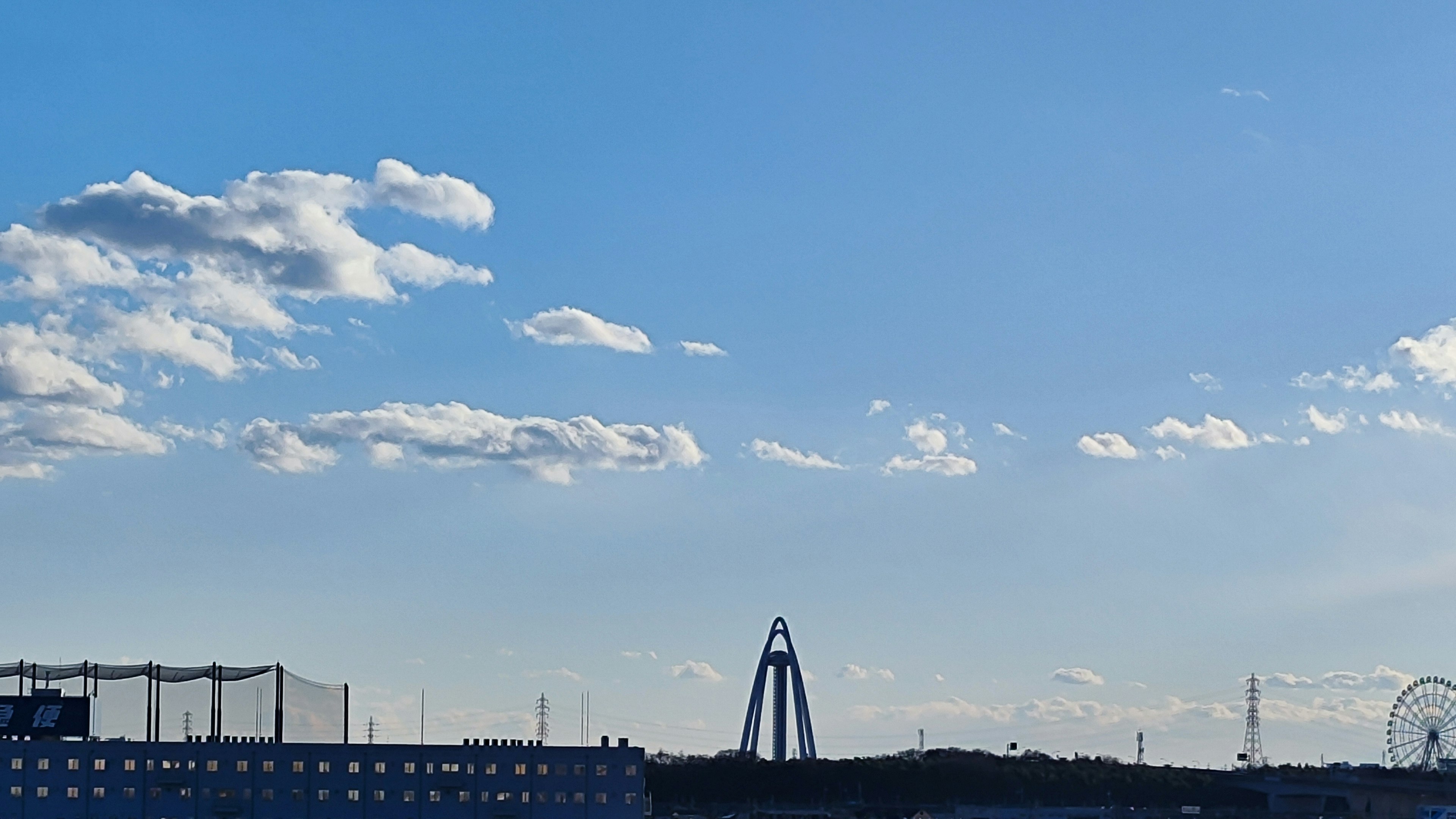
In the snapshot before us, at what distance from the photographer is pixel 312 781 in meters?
168

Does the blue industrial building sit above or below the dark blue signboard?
below

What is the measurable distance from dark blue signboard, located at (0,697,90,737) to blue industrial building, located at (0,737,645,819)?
1.12 metres

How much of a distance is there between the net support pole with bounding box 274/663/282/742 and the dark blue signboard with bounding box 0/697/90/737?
1674 centimetres

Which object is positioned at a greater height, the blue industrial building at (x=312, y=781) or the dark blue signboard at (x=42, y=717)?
the dark blue signboard at (x=42, y=717)

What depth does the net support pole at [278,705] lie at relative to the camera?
173 meters

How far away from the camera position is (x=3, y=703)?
165 meters

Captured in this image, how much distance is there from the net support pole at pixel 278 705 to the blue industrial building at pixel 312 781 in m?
3.28

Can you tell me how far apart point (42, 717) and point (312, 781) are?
24.3 meters

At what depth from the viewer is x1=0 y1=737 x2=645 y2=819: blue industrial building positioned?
163625mm

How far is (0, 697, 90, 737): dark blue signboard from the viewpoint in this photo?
164 metres

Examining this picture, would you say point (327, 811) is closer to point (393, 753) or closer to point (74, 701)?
point (393, 753)

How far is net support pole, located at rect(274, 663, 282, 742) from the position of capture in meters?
173

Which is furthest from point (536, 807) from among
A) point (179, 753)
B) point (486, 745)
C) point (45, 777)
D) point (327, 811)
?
point (45, 777)

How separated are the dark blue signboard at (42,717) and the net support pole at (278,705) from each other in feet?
54.9
